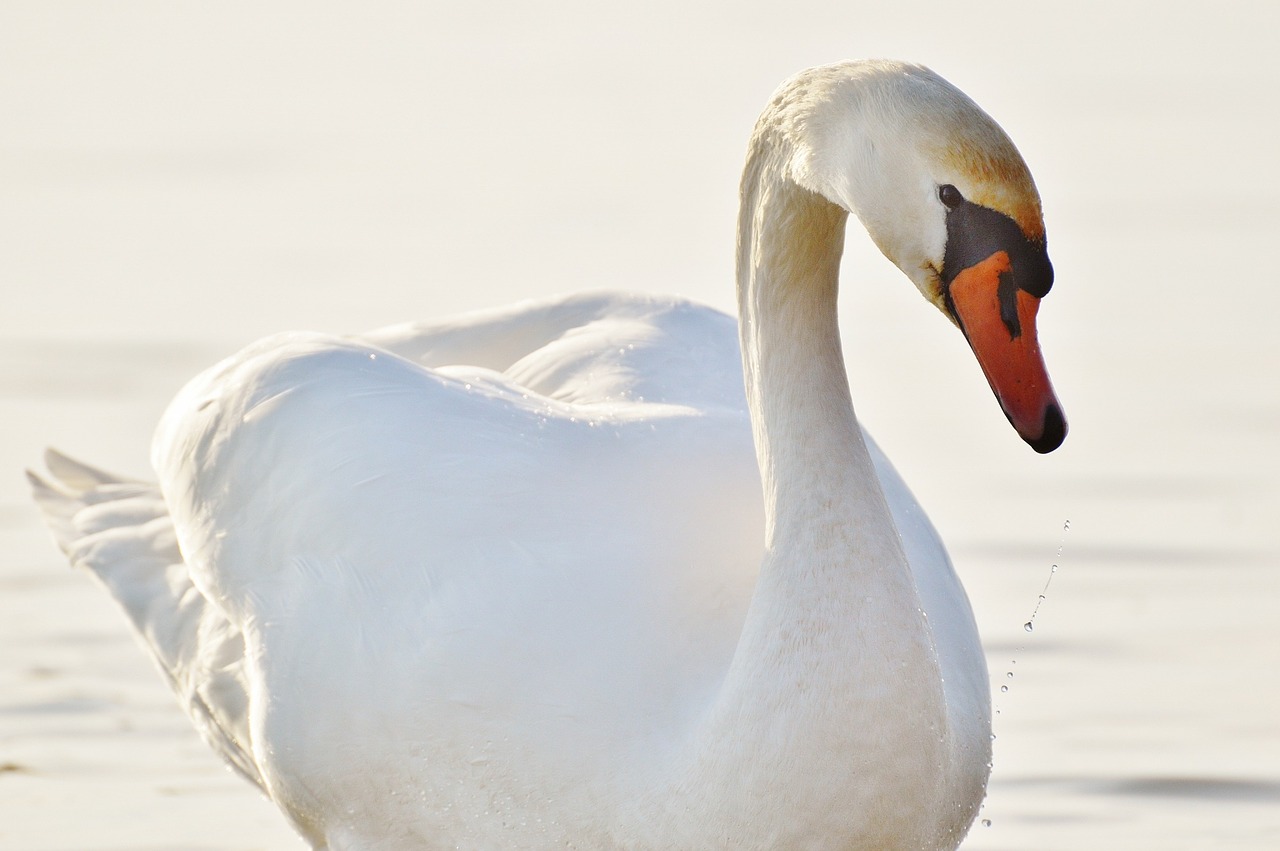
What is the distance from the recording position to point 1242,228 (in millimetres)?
10766

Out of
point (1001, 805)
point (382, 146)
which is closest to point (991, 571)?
point (1001, 805)

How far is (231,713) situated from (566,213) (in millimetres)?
6030

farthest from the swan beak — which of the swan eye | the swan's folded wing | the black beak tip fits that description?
the swan's folded wing

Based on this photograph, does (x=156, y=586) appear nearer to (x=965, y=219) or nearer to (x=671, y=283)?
(x=965, y=219)

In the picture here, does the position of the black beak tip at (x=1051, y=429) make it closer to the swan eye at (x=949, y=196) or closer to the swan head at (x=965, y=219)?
the swan head at (x=965, y=219)

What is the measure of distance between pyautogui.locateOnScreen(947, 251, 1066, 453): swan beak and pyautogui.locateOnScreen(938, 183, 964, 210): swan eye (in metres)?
0.10

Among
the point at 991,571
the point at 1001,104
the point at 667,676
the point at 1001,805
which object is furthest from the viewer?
the point at 1001,104

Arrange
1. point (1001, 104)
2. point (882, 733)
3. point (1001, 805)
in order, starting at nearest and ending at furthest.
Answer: point (882, 733) → point (1001, 805) → point (1001, 104)

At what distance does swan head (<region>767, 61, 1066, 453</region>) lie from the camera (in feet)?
12.5

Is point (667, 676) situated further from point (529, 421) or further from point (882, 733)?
point (529, 421)

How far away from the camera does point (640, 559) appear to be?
15.5ft

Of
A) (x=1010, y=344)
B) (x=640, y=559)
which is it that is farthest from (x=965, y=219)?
(x=640, y=559)

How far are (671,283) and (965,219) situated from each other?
242 inches

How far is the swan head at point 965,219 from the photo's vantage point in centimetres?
380
